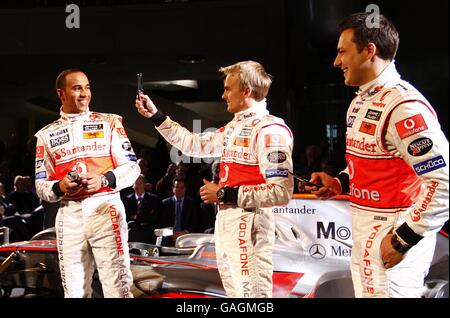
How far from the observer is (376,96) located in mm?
2084

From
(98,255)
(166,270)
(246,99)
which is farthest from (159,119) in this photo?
(166,270)

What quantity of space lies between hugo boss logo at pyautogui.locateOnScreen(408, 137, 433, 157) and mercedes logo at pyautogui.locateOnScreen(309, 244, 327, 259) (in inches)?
51.9

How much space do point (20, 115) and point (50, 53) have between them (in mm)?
387

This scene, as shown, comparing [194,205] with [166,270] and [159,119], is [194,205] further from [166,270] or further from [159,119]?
[159,119]

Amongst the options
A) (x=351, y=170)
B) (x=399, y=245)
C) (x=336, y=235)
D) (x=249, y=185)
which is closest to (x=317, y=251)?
(x=336, y=235)

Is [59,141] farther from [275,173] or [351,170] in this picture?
[351,170]

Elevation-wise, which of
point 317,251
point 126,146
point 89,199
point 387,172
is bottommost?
point 317,251

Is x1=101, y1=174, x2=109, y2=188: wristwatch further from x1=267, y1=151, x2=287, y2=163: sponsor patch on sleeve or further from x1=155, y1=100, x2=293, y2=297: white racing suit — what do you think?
x1=267, y1=151, x2=287, y2=163: sponsor patch on sleeve

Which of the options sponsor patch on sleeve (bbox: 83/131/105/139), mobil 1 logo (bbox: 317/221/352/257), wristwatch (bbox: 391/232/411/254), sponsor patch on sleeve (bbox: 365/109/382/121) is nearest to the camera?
wristwatch (bbox: 391/232/411/254)

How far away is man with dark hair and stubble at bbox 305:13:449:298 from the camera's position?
6.13 feet

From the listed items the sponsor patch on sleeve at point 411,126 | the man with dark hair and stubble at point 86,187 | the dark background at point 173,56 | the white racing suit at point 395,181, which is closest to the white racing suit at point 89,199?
the man with dark hair and stubble at point 86,187

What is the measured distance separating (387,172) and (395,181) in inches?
1.5

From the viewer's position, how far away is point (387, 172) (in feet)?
6.65

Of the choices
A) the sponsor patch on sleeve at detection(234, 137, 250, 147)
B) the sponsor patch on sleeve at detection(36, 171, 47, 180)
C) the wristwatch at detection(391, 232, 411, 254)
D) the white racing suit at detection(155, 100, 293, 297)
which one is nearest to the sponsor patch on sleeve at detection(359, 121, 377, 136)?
the wristwatch at detection(391, 232, 411, 254)
